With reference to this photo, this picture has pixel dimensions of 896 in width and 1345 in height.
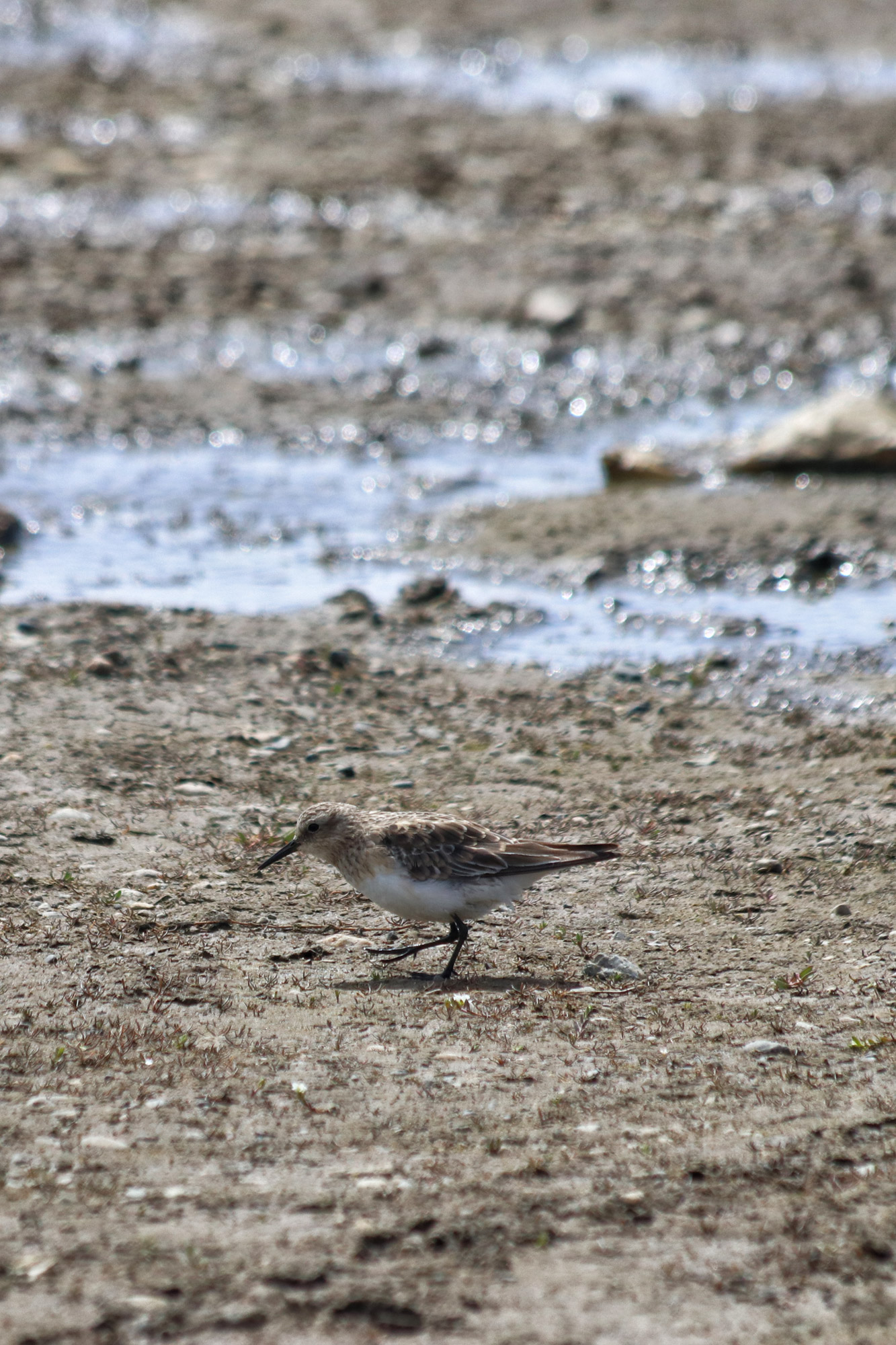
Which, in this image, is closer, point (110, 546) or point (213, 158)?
point (110, 546)

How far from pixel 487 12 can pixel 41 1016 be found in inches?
1083

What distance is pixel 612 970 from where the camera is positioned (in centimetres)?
759

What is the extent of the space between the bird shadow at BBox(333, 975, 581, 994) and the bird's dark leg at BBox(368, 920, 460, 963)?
147mm

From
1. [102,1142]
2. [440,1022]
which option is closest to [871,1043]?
[440,1022]

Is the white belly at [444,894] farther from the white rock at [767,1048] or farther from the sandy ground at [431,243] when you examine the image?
the sandy ground at [431,243]

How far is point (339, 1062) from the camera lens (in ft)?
21.9

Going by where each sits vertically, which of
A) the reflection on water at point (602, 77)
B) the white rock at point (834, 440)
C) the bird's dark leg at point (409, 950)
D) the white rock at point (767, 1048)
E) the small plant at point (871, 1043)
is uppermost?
the reflection on water at point (602, 77)

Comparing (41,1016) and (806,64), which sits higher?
(806,64)

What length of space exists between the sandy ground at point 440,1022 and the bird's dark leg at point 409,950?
0.31 ft

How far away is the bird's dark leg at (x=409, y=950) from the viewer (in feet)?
25.6

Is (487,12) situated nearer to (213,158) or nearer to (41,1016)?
(213,158)

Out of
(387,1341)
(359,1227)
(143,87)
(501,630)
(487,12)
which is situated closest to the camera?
(387,1341)

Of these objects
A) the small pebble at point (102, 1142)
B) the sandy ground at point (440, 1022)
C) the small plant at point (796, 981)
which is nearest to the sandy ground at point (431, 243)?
the sandy ground at point (440, 1022)

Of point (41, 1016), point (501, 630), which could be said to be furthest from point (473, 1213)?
point (501, 630)
